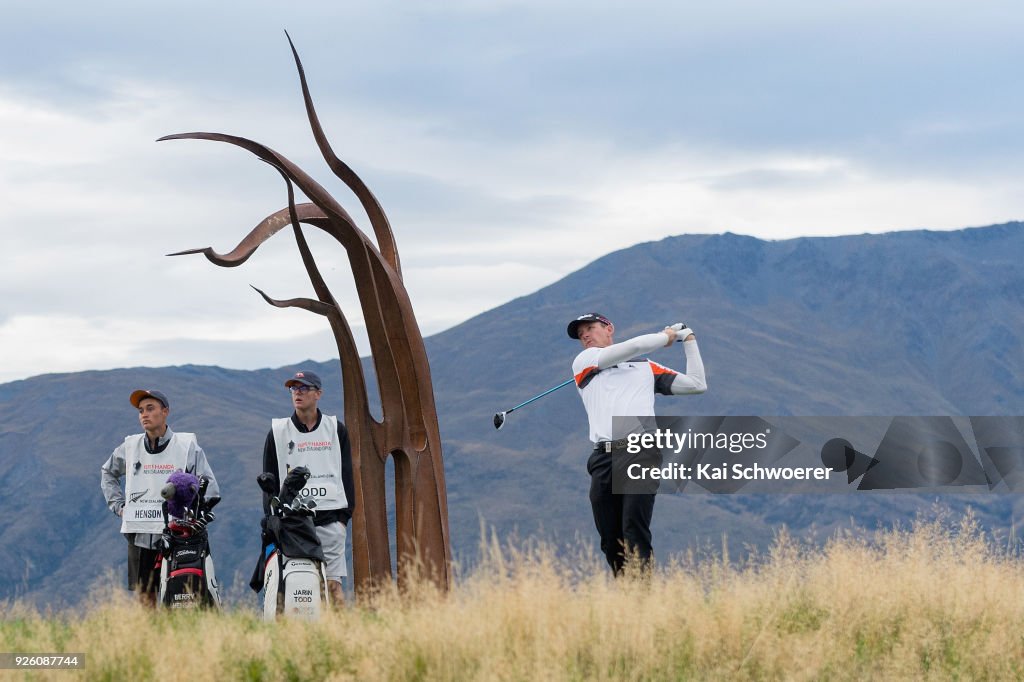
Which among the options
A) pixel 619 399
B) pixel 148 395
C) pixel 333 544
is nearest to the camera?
pixel 619 399

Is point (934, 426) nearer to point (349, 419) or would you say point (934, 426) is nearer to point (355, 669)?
point (349, 419)

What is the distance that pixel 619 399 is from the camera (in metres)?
9.38

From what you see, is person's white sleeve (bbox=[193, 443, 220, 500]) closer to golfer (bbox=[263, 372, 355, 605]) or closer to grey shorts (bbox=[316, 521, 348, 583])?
golfer (bbox=[263, 372, 355, 605])

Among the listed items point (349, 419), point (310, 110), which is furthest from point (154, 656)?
point (310, 110)

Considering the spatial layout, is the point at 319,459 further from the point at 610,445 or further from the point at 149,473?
the point at 610,445

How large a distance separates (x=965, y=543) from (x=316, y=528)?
475 centimetres

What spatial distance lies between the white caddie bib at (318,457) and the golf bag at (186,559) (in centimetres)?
80

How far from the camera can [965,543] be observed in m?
9.79

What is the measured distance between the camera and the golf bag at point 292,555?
9.12 m

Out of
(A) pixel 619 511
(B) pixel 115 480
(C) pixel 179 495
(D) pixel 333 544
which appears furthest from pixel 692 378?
(B) pixel 115 480

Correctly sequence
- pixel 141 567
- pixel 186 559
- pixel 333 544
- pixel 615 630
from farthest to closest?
pixel 141 567 → pixel 333 544 → pixel 186 559 → pixel 615 630

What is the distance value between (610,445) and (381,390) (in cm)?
322

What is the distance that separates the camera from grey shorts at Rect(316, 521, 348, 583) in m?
10.1

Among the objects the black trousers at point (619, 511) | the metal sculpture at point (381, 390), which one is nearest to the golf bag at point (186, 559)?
the metal sculpture at point (381, 390)
